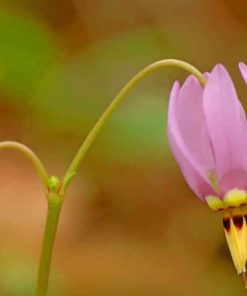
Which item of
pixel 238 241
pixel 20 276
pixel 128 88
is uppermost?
pixel 20 276

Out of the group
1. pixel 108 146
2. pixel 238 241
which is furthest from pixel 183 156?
pixel 108 146

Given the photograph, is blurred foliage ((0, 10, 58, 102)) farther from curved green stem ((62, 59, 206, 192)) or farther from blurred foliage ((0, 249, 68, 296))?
curved green stem ((62, 59, 206, 192))

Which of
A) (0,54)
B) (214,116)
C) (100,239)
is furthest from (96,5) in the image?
(214,116)

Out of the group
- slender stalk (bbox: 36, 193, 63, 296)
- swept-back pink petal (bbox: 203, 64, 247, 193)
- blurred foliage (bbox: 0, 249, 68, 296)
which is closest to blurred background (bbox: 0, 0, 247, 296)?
blurred foliage (bbox: 0, 249, 68, 296)

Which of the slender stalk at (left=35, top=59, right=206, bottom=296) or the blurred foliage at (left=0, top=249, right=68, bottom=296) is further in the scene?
the blurred foliage at (left=0, top=249, right=68, bottom=296)

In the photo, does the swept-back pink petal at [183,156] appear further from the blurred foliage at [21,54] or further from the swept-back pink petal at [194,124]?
the blurred foliage at [21,54]

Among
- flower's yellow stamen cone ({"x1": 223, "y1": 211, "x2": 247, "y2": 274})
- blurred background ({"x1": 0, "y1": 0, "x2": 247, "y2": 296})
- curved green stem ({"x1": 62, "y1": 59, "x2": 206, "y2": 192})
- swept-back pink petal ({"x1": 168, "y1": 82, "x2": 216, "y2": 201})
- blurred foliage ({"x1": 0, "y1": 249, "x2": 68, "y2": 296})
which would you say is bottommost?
flower's yellow stamen cone ({"x1": 223, "y1": 211, "x2": 247, "y2": 274})

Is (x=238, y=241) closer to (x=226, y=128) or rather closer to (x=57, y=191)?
(x=226, y=128)
